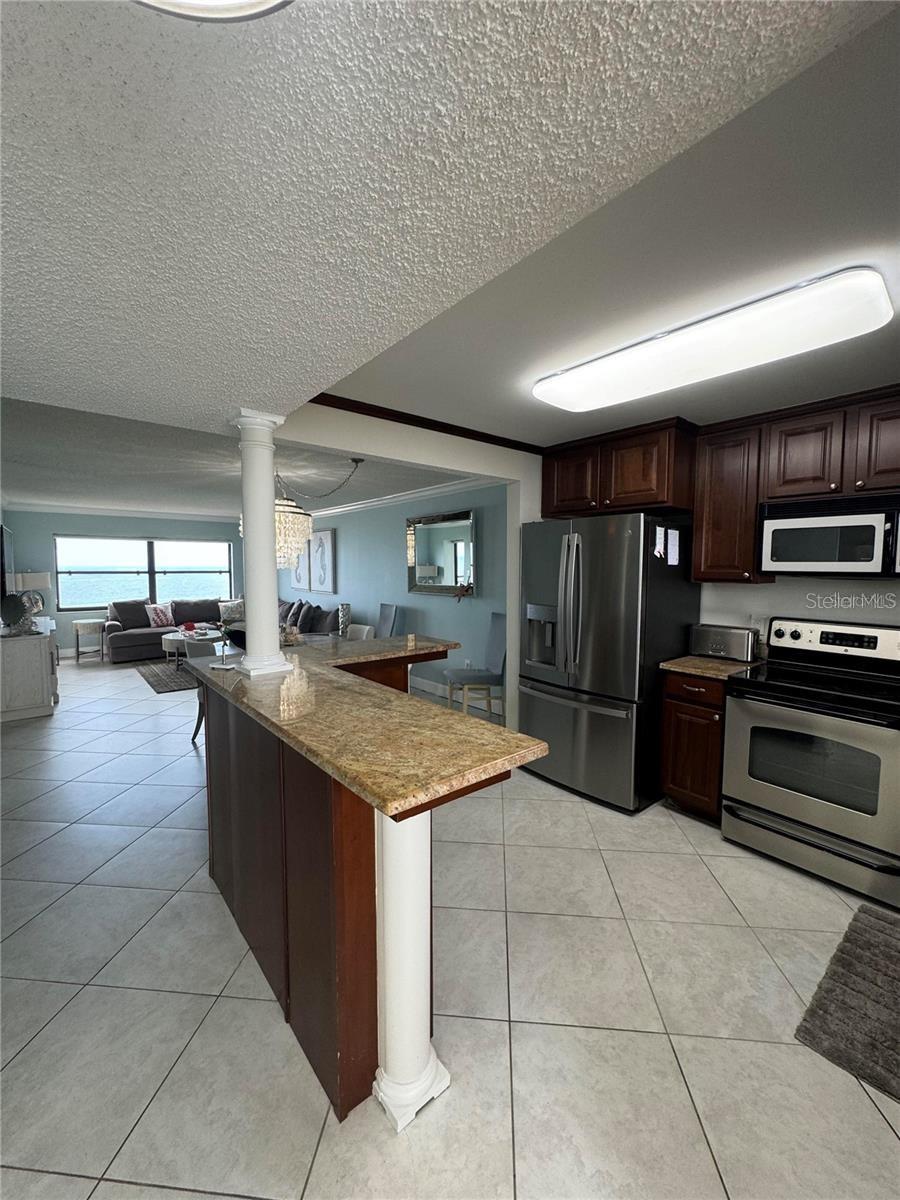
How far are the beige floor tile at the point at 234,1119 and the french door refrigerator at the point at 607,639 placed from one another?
2.10 metres

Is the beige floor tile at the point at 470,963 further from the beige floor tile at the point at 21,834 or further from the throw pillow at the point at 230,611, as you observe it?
the throw pillow at the point at 230,611

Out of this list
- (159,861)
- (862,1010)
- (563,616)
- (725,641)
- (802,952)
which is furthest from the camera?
(563,616)

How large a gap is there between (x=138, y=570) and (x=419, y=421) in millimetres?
7527

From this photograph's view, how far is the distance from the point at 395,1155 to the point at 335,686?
4.13 ft

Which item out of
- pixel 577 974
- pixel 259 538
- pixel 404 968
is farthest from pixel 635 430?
pixel 404 968

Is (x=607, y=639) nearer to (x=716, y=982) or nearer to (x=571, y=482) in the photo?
(x=571, y=482)

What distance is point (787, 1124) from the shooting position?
4.20ft

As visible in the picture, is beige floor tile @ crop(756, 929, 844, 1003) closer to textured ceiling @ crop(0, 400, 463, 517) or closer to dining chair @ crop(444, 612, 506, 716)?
Answer: dining chair @ crop(444, 612, 506, 716)

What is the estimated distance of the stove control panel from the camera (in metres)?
2.43

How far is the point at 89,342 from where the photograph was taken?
1.36 meters

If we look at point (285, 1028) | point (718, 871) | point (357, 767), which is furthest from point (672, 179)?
point (718, 871)

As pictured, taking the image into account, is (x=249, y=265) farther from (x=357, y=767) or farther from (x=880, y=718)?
(x=880, y=718)

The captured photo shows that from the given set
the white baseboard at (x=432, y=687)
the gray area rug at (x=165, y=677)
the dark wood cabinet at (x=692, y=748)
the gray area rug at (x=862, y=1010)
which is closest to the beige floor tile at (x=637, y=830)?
the dark wood cabinet at (x=692, y=748)

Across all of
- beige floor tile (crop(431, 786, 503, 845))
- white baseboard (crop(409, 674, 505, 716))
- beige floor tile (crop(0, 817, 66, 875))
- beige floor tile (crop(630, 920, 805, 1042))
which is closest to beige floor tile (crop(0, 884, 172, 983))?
beige floor tile (crop(0, 817, 66, 875))
